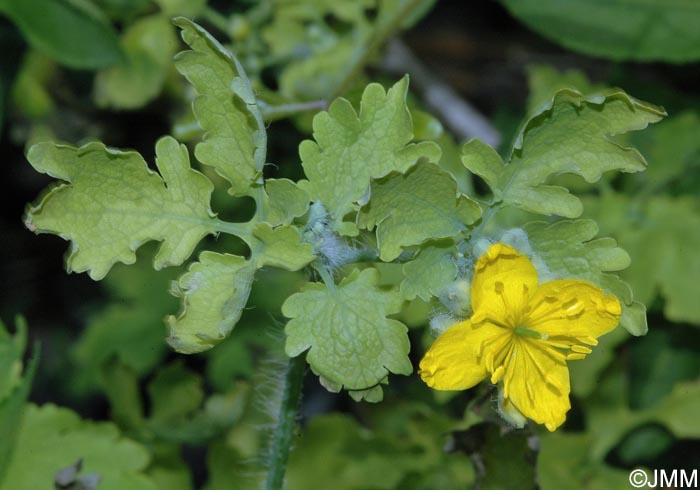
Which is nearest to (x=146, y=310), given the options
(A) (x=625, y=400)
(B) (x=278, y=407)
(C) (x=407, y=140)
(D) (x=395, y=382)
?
(D) (x=395, y=382)

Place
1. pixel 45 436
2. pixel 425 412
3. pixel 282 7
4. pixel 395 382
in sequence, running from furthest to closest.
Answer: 1. pixel 395 382
2. pixel 282 7
3. pixel 425 412
4. pixel 45 436

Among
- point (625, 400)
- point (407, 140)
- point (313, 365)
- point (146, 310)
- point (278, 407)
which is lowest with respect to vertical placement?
point (146, 310)

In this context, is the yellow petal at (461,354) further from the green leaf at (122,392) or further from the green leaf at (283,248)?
the green leaf at (122,392)

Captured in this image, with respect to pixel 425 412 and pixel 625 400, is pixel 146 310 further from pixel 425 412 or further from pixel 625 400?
pixel 625 400

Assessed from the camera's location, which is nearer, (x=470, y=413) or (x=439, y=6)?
(x=470, y=413)

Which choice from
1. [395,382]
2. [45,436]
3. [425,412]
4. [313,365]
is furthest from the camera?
[395,382]

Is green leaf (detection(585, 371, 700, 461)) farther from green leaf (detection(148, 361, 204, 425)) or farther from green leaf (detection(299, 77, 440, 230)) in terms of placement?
green leaf (detection(299, 77, 440, 230))
